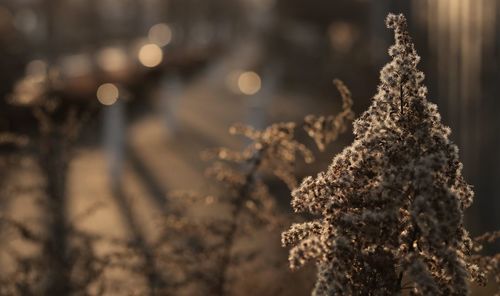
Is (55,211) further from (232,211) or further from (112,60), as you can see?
(112,60)

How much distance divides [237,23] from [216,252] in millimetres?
62148

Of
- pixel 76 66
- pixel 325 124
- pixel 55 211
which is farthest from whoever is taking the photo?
pixel 76 66

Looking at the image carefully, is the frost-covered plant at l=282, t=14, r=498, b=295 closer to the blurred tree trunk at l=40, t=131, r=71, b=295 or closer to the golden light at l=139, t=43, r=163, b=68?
the blurred tree trunk at l=40, t=131, r=71, b=295

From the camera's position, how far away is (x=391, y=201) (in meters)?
2.65

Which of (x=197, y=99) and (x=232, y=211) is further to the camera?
(x=197, y=99)

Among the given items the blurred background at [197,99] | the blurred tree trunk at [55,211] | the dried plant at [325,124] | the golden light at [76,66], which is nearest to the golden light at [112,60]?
the blurred background at [197,99]

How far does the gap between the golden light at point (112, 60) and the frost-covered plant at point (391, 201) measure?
18696mm

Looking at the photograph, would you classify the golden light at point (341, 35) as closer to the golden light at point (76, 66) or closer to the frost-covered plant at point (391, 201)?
the golden light at point (76, 66)

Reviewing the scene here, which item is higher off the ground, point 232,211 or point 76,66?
point 76,66

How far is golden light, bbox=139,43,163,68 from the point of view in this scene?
24.5 metres

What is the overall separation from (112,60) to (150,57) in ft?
4.54

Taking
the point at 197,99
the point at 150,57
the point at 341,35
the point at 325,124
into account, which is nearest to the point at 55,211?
the point at 325,124

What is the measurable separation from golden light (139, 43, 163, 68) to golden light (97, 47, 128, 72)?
1.54 feet

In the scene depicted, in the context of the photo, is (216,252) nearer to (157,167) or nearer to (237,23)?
(157,167)
